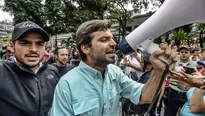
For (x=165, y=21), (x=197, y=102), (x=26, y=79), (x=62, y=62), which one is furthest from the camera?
(x=62, y=62)

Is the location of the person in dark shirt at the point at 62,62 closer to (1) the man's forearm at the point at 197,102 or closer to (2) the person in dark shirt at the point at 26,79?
(1) the man's forearm at the point at 197,102

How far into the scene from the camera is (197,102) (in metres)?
2.41

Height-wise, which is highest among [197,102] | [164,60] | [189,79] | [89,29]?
[89,29]

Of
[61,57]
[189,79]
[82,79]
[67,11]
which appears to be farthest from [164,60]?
[67,11]

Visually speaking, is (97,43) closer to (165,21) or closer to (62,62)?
(165,21)

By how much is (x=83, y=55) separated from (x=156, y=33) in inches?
22.2

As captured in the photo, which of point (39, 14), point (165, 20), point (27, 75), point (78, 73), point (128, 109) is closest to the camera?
point (165, 20)

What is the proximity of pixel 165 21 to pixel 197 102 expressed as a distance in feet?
4.19

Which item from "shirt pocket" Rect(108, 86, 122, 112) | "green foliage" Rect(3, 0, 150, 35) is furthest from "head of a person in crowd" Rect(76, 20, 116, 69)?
"green foliage" Rect(3, 0, 150, 35)

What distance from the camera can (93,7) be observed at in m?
22.5

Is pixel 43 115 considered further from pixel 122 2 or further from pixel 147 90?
pixel 122 2

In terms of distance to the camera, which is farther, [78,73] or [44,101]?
[44,101]

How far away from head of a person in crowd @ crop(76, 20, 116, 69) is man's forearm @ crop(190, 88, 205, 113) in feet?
3.45

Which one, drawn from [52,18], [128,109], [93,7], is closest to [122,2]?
[93,7]
